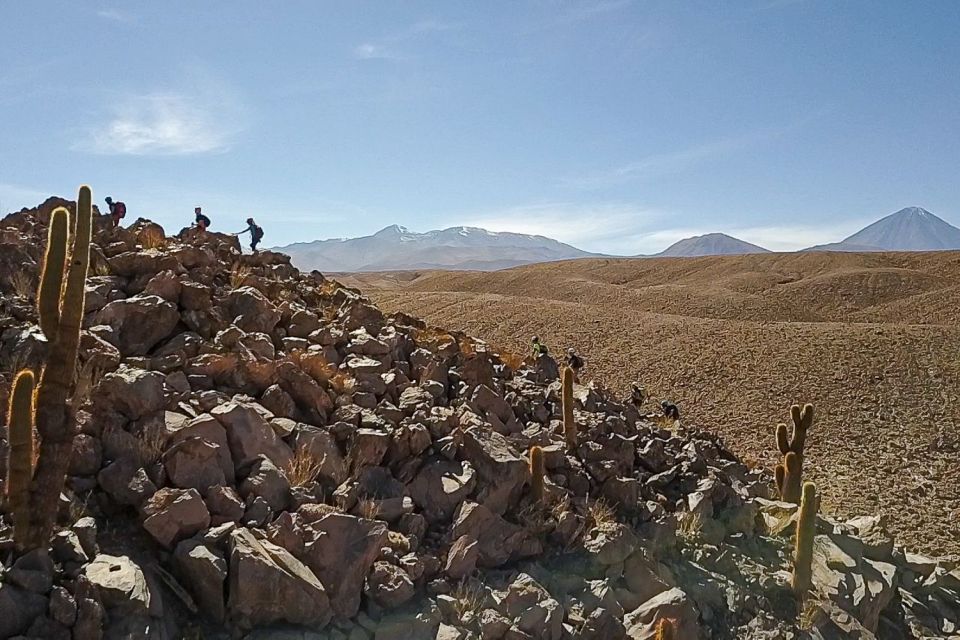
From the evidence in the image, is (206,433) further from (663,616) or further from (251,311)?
(663,616)

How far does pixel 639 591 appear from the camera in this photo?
7715mm

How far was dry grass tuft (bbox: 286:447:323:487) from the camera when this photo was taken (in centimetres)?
692

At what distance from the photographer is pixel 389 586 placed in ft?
20.5

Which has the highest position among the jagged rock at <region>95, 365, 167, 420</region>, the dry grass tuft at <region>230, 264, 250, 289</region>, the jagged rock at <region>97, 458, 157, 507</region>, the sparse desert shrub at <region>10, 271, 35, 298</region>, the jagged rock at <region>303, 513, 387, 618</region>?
the dry grass tuft at <region>230, 264, 250, 289</region>

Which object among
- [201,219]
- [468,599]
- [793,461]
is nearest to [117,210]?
[201,219]

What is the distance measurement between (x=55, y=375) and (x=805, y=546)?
335 inches

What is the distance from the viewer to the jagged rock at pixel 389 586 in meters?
6.16

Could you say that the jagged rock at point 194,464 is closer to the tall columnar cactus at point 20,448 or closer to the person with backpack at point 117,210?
the tall columnar cactus at point 20,448

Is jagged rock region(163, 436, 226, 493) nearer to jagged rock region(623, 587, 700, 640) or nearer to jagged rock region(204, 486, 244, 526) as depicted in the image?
jagged rock region(204, 486, 244, 526)

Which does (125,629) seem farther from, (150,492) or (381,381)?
(381,381)

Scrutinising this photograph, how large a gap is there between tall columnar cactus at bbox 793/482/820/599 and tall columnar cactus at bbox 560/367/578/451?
3.03 m

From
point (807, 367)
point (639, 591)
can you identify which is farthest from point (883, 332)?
point (639, 591)

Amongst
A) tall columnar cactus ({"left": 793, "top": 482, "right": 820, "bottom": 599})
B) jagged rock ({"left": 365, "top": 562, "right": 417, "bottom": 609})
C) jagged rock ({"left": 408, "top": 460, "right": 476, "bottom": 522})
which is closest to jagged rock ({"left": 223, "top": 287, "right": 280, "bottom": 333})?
jagged rock ({"left": 408, "top": 460, "right": 476, "bottom": 522})

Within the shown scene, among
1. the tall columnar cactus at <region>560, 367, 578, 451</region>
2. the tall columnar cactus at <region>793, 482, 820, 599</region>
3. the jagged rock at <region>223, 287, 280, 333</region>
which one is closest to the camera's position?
the tall columnar cactus at <region>793, 482, 820, 599</region>
